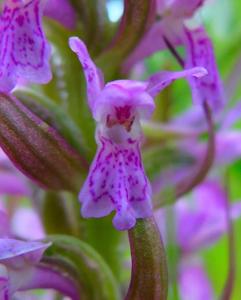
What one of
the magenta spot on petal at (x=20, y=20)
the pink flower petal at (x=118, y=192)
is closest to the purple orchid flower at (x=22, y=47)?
the magenta spot on petal at (x=20, y=20)

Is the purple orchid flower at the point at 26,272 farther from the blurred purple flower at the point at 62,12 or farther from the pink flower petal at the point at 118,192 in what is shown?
the blurred purple flower at the point at 62,12

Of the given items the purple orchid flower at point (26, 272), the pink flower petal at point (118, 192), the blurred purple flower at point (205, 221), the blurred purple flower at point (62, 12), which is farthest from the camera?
the blurred purple flower at point (205, 221)

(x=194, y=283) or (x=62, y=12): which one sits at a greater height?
(x=62, y=12)

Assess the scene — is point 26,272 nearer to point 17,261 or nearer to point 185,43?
point 17,261

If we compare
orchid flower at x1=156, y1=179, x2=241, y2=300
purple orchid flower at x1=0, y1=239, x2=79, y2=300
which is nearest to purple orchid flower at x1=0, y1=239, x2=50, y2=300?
purple orchid flower at x1=0, y1=239, x2=79, y2=300

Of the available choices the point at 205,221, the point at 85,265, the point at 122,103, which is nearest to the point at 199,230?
the point at 205,221

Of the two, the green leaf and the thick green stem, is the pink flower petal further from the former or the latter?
the green leaf

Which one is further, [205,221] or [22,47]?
[205,221]
